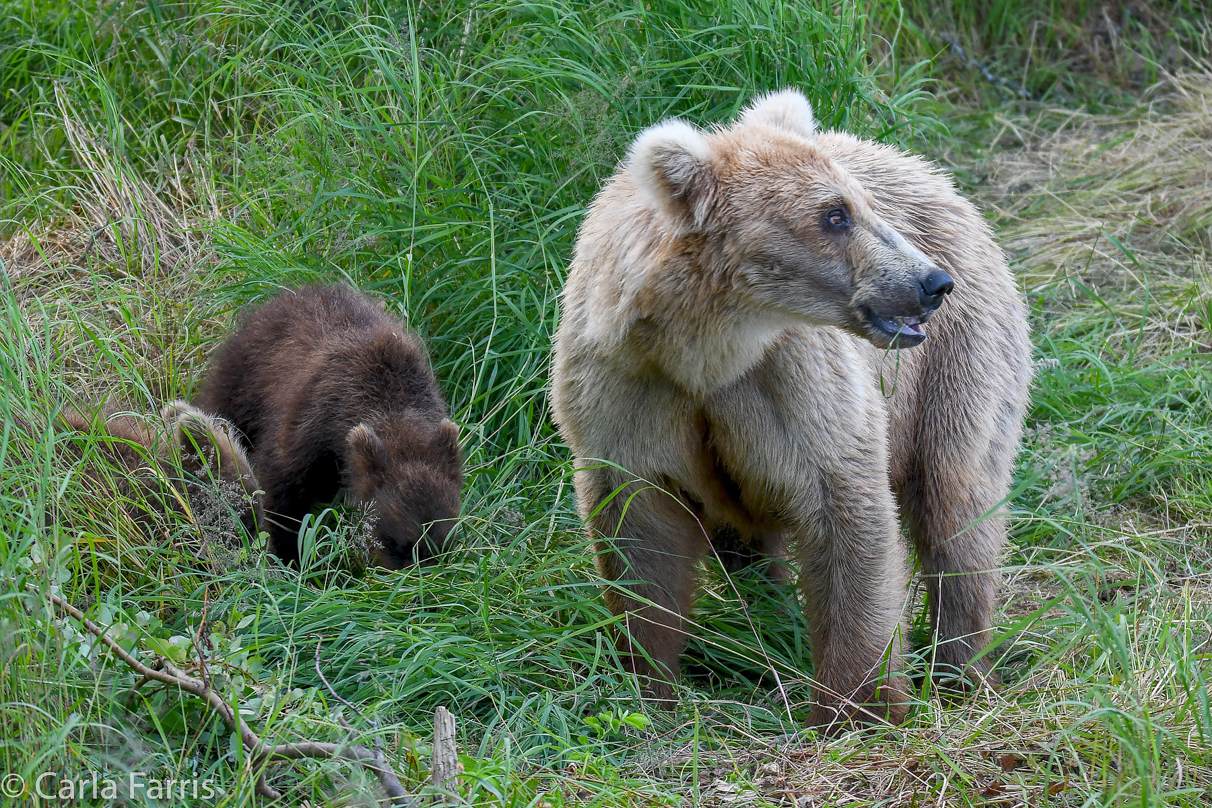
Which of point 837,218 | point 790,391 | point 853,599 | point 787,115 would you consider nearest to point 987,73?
point 787,115

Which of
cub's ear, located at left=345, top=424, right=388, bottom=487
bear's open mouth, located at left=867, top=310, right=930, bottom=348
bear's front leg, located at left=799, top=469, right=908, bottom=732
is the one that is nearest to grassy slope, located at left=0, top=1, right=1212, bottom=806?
bear's front leg, located at left=799, top=469, right=908, bottom=732

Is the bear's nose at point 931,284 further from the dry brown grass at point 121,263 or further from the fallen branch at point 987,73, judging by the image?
the fallen branch at point 987,73

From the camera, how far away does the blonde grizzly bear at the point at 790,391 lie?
3.49 meters

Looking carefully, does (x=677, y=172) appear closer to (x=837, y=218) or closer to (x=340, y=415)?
(x=837, y=218)

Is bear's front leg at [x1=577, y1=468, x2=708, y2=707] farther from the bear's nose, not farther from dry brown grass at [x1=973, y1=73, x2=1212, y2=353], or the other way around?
dry brown grass at [x1=973, y1=73, x2=1212, y2=353]

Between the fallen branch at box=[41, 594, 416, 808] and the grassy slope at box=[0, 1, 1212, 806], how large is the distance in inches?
2.2

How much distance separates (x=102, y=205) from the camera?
18.6 feet

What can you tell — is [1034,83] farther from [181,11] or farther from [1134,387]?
[181,11]

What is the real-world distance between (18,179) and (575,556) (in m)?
3.36

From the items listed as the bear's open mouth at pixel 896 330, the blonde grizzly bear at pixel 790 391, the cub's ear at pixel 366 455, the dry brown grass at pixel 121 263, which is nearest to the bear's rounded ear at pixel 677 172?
the blonde grizzly bear at pixel 790 391

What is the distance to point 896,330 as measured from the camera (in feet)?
11.6

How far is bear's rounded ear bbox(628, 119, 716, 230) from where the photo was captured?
11.2 ft

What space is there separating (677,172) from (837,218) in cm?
48

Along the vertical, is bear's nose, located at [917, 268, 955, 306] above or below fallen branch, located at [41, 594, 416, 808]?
above
